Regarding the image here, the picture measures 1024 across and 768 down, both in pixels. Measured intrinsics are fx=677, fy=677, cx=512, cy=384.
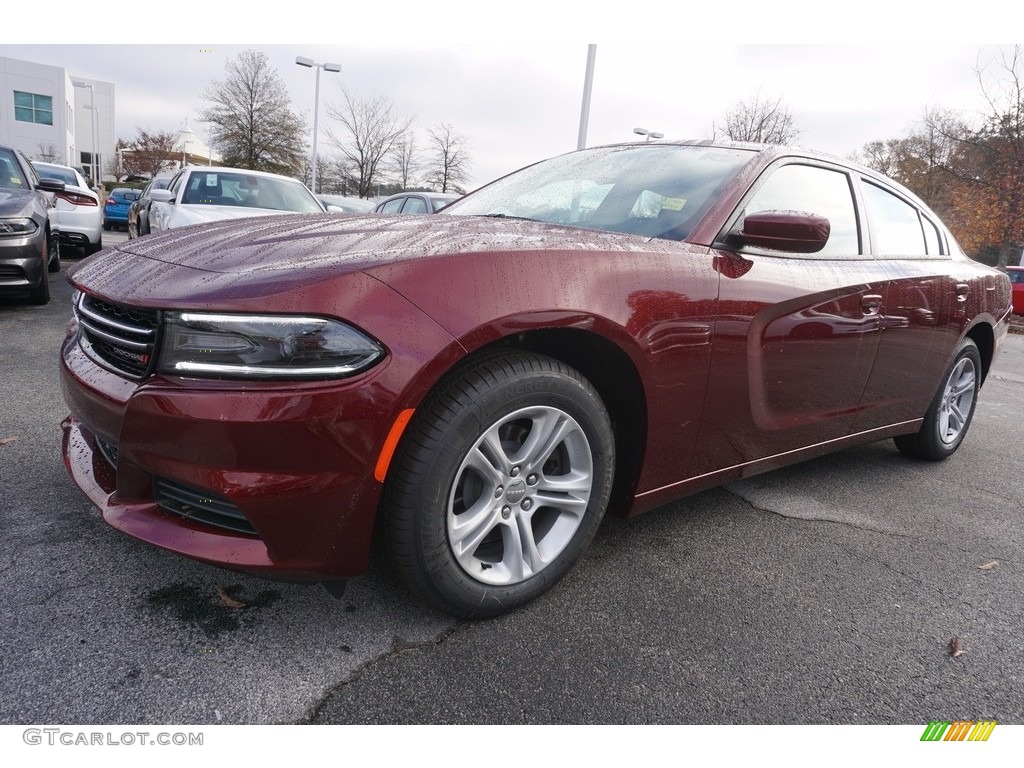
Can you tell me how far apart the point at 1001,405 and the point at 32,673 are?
679cm

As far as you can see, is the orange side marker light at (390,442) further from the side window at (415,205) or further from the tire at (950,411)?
the side window at (415,205)

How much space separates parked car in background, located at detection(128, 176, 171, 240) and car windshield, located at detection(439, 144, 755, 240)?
5.30m

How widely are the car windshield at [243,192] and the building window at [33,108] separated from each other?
192 ft

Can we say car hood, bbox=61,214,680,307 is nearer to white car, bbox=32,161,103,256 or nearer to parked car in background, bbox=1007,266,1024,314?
white car, bbox=32,161,103,256

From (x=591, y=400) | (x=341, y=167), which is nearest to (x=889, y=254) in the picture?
(x=591, y=400)

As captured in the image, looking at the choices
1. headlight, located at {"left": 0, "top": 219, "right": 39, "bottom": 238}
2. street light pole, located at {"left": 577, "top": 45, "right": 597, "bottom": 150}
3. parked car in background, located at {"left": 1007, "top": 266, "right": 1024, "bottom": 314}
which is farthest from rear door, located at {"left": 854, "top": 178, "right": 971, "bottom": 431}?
parked car in background, located at {"left": 1007, "top": 266, "right": 1024, "bottom": 314}

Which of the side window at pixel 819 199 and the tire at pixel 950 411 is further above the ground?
the side window at pixel 819 199

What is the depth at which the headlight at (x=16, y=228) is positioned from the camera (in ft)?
17.2

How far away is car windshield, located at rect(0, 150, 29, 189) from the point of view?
6152 mm

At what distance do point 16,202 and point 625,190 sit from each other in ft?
17.6

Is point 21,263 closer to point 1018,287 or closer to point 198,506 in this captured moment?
point 198,506

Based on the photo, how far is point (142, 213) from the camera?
9938mm

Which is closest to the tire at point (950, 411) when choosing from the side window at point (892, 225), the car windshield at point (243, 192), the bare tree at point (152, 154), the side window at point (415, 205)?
the side window at point (892, 225)

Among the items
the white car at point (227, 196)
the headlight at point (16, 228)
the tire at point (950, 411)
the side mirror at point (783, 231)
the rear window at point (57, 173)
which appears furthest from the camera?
the rear window at point (57, 173)
